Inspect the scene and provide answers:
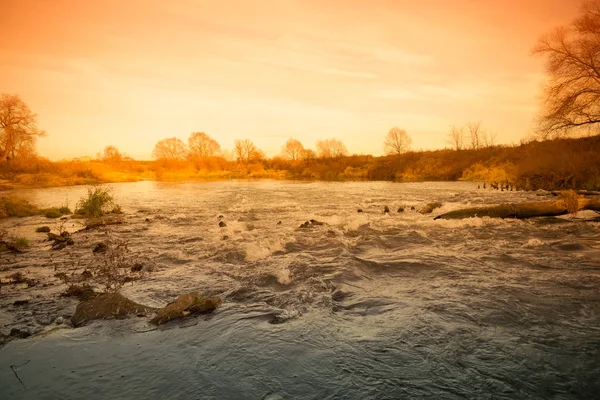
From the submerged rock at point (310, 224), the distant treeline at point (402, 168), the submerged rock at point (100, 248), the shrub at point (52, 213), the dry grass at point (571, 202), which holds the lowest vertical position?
the submerged rock at point (100, 248)

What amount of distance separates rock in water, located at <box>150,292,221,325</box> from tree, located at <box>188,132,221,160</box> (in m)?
100

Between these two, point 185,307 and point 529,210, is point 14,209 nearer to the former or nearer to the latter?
point 185,307

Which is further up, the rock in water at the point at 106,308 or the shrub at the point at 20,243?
the shrub at the point at 20,243

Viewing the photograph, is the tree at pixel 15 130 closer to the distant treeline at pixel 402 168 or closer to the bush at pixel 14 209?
the distant treeline at pixel 402 168

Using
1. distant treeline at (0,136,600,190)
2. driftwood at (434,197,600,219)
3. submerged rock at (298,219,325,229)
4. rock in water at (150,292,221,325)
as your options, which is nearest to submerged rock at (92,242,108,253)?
rock in water at (150,292,221,325)

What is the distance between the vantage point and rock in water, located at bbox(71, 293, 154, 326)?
5086 mm

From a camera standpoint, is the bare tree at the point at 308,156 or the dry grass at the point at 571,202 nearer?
the dry grass at the point at 571,202

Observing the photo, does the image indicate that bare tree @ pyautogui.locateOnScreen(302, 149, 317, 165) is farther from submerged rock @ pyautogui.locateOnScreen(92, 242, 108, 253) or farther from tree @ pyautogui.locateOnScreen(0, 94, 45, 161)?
submerged rock @ pyautogui.locateOnScreen(92, 242, 108, 253)

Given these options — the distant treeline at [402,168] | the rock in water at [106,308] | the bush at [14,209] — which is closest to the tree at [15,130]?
the distant treeline at [402,168]

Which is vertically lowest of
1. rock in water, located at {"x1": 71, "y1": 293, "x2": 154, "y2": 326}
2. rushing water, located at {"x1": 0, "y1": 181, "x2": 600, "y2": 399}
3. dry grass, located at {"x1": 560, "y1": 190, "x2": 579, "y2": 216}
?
rushing water, located at {"x1": 0, "y1": 181, "x2": 600, "y2": 399}

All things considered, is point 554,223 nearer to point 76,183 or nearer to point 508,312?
point 508,312

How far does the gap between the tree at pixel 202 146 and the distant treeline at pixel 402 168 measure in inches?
678

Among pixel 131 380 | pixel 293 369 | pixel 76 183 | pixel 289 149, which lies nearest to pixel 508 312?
pixel 293 369

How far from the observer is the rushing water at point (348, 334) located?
133 inches
